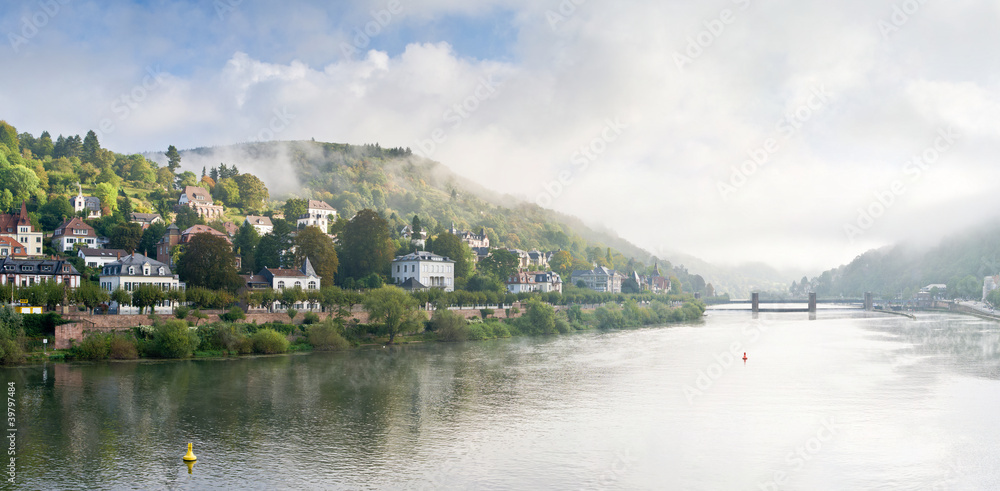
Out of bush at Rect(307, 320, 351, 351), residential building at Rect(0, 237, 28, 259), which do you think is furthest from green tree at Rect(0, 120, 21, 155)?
bush at Rect(307, 320, 351, 351)

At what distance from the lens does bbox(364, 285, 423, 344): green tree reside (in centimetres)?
6297

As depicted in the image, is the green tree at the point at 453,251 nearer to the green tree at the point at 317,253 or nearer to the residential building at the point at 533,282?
the residential building at the point at 533,282

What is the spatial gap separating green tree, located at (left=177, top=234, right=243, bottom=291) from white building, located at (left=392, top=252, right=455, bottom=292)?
86.9 feet

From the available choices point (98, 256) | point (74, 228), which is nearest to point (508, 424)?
point (98, 256)

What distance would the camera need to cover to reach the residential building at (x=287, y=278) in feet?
228

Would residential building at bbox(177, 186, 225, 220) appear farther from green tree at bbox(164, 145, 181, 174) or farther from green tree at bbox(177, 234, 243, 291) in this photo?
green tree at bbox(177, 234, 243, 291)

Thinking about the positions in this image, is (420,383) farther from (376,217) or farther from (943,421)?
(376,217)

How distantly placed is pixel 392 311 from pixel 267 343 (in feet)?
39.5

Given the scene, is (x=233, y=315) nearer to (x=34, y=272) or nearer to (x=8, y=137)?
(x=34, y=272)

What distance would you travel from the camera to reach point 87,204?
91375 mm

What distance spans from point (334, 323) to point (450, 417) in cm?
3082

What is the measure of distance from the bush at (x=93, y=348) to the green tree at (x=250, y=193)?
233 feet

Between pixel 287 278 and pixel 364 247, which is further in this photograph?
pixel 364 247

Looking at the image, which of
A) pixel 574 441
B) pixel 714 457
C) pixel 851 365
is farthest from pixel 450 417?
pixel 851 365
